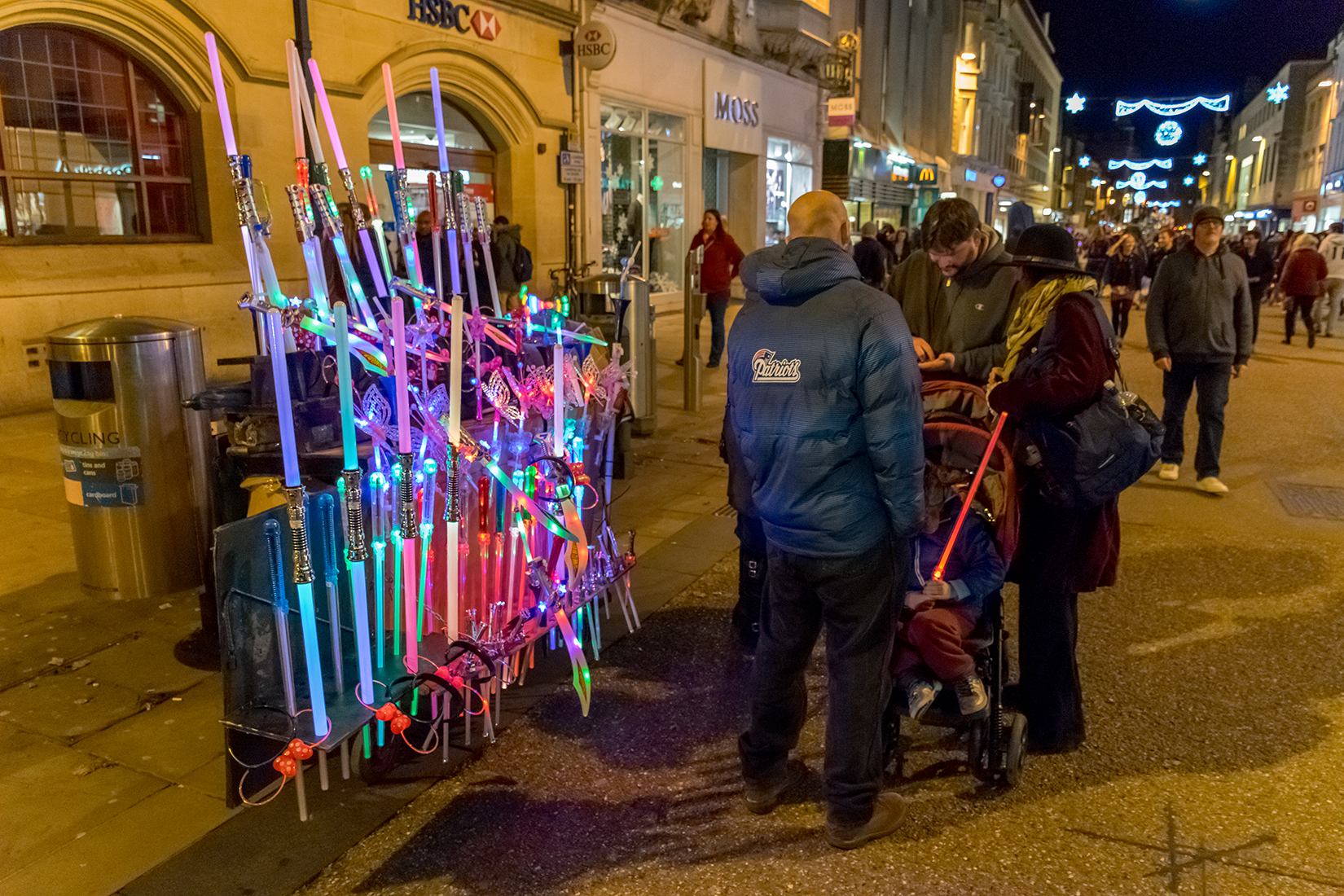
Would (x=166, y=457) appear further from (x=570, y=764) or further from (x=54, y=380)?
(x=570, y=764)

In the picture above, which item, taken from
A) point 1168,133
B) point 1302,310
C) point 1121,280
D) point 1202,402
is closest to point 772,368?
point 1202,402

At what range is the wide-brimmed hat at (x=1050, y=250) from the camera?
3402 mm

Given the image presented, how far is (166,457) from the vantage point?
438 centimetres

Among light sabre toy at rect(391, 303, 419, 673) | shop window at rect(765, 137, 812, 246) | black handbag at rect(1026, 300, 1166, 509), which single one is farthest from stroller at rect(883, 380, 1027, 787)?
shop window at rect(765, 137, 812, 246)

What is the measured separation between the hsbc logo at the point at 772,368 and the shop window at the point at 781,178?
818 inches

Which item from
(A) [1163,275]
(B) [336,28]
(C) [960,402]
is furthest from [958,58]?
(C) [960,402]

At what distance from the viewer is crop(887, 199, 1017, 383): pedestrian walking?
4074 mm

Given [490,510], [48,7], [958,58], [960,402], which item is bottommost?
[490,510]

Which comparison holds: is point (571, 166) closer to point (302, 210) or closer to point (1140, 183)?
point (302, 210)

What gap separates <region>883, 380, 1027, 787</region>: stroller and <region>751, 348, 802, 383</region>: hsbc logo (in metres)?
0.82

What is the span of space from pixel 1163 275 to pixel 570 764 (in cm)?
582

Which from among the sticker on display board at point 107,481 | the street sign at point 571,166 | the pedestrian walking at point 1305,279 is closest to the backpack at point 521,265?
the street sign at point 571,166

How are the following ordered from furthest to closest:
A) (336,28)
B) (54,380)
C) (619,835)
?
(336,28) → (54,380) → (619,835)

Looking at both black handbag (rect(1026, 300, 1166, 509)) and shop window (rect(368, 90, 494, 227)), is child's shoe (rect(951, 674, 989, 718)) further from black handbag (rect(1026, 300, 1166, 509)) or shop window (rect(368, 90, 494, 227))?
shop window (rect(368, 90, 494, 227))
